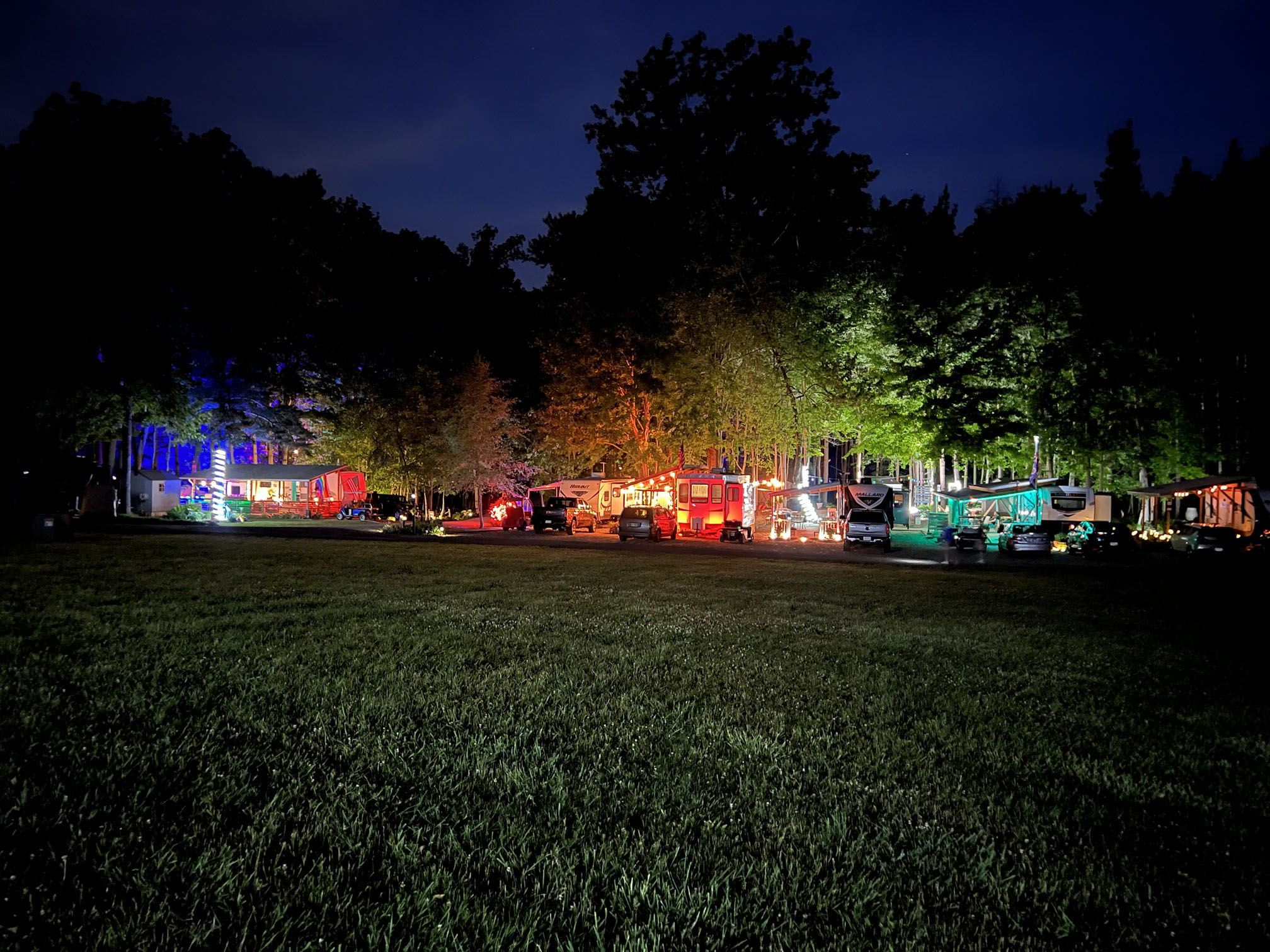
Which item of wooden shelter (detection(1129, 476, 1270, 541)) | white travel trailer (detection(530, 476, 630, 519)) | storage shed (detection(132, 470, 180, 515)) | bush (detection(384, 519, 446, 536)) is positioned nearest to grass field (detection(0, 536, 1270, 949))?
bush (detection(384, 519, 446, 536))

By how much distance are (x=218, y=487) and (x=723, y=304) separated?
31332mm

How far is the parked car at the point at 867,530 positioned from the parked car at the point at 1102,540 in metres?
6.80

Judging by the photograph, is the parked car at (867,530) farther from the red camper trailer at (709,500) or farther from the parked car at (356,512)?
the parked car at (356,512)

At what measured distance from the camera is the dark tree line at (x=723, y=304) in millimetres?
38438

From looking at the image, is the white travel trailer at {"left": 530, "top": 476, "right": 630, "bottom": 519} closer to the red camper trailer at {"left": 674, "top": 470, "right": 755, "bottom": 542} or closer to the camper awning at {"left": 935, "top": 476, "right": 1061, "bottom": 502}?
the red camper trailer at {"left": 674, "top": 470, "right": 755, "bottom": 542}

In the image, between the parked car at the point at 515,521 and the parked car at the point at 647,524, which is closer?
the parked car at the point at 647,524

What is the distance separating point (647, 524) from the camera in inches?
1291

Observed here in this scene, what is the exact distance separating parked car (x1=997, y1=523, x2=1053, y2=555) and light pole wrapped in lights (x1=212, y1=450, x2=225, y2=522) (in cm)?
3970

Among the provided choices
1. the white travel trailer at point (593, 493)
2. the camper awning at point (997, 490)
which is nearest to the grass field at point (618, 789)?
the camper awning at point (997, 490)

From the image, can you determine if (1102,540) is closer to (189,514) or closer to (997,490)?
(997,490)

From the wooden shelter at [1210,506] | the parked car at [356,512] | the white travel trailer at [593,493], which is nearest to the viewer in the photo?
the wooden shelter at [1210,506]

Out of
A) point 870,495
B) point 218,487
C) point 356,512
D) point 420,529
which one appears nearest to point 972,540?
point 870,495

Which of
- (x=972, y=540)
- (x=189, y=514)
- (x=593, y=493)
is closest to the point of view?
(x=972, y=540)

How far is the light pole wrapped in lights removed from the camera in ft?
144
